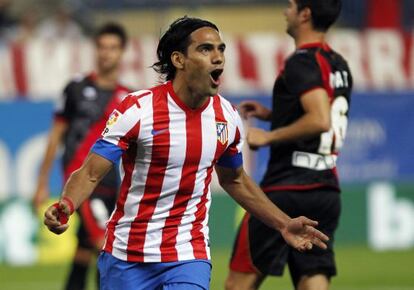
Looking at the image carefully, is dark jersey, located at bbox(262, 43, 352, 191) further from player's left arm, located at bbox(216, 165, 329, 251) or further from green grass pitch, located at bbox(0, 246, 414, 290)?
green grass pitch, located at bbox(0, 246, 414, 290)

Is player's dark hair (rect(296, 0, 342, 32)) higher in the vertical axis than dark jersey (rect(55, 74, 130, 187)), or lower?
higher

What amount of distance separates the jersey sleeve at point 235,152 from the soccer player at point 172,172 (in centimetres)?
10

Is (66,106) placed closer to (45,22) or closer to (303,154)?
(303,154)

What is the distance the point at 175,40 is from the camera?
698cm

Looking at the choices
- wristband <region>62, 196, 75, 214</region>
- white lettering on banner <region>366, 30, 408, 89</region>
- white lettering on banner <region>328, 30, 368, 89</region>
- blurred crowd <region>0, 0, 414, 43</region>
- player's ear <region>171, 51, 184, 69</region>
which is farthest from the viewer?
blurred crowd <region>0, 0, 414, 43</region>

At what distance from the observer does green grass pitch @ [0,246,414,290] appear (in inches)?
535

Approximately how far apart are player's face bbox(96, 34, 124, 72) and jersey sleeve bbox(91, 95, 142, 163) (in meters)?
4.44

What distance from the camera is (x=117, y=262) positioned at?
6973 mm

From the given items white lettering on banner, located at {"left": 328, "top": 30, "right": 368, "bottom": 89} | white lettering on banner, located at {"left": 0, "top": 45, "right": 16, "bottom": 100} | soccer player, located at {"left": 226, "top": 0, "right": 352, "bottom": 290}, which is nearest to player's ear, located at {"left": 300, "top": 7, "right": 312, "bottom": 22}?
soccer player, located at {"left": 226, "top": 0, "right": 352, "bottom": 290}

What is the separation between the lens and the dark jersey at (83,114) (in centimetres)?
1109

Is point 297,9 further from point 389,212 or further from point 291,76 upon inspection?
point 389,212

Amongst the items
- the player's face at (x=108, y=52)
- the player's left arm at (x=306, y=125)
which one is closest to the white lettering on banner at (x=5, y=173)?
the player's face at (x=108, y=52)

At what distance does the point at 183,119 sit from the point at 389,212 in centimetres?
1069

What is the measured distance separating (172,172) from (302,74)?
1.75 metres
